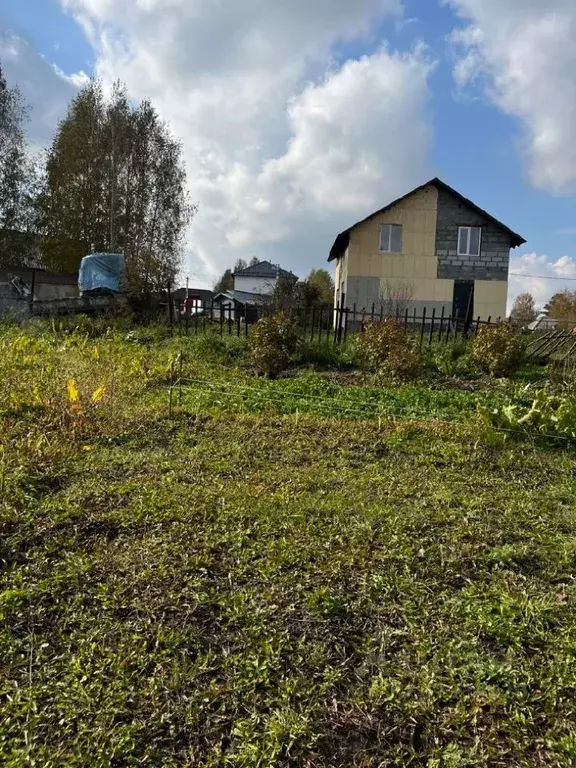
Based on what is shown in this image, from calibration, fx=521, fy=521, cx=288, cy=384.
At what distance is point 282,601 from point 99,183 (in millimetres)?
25619

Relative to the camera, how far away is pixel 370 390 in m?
6.86

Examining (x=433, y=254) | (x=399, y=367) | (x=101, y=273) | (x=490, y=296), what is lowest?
(x=399, y=367)

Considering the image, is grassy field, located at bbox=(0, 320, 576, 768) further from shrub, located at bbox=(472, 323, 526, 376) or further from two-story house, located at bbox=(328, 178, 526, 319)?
two-story house, located at bbox=(328, 178, 526, 319)

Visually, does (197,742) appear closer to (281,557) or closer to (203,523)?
(281,557)

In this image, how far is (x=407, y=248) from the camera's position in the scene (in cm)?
2088

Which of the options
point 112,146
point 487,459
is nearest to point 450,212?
point 112,146

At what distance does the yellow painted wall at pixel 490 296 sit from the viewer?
20719mm

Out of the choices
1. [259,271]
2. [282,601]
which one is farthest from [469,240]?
[259,271]

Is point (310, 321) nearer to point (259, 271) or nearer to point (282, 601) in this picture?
point (282, 601)

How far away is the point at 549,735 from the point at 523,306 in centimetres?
3932

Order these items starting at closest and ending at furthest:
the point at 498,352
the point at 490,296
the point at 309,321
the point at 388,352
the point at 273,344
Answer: the point at 388,352
the point at 273,344
the point at 498,352
the point at 309,321
the point at 490,296

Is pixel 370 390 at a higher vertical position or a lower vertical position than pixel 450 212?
lower

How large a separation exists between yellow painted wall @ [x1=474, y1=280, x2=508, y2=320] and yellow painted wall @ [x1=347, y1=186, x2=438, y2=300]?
4.27ft

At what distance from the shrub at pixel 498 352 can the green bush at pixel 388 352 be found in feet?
4.37
